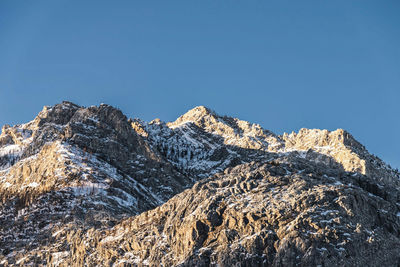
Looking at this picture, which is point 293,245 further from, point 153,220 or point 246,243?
point 153,220

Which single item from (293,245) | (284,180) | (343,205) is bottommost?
(293,245)

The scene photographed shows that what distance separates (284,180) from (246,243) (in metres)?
27.0

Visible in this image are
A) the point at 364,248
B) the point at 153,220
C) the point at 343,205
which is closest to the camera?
the point at 364,248

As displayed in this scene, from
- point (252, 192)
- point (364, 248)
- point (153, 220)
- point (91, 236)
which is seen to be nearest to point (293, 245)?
point (364, 248)

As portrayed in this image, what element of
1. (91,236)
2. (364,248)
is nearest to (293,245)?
(364,248)

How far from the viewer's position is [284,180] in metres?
172

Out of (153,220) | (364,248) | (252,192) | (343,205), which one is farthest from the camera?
(153,220)

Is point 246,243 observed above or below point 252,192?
below

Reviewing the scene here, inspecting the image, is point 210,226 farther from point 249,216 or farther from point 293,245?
point 293,245

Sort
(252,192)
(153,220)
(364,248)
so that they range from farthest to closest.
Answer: (153,220) < (252,192) < (364,248)

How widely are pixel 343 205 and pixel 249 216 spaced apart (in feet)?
64.2

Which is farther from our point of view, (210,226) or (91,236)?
(91,236)

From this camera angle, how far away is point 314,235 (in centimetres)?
14600

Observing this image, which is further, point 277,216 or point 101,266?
point 101,266
